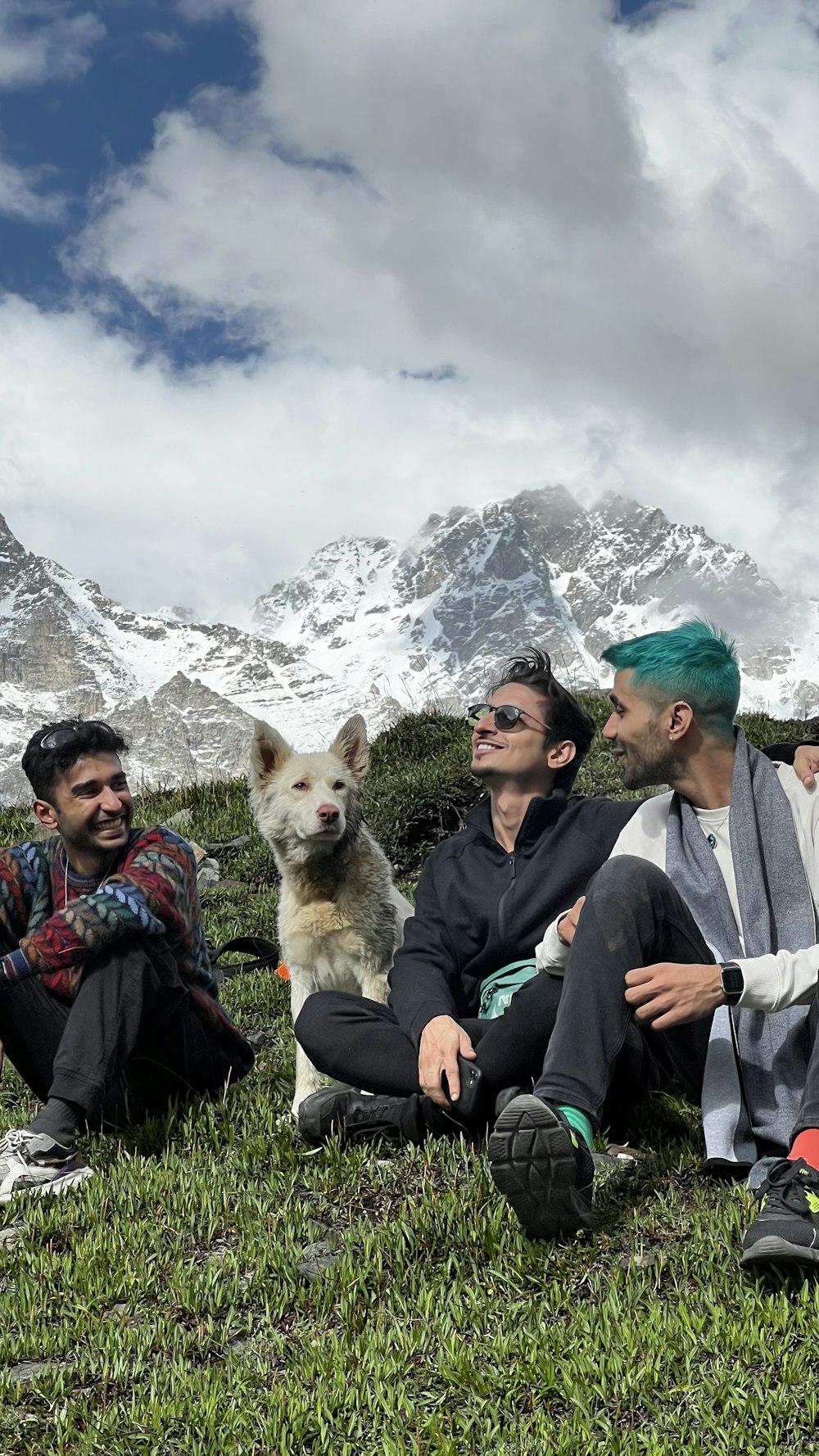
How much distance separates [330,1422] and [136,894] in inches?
91.1

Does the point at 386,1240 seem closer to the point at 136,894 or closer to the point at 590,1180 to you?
the point at 590,1180

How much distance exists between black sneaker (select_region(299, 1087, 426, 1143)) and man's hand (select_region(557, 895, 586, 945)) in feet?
3.33

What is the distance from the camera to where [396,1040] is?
15.2 ft

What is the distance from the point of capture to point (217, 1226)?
4.00 meters

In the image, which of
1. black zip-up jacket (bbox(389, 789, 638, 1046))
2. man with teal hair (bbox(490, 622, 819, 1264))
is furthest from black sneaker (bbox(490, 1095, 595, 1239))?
black zip-up jacket (bbox(389, 789, 638, 1046))

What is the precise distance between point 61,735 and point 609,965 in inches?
102

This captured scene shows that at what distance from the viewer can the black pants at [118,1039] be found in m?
4.54

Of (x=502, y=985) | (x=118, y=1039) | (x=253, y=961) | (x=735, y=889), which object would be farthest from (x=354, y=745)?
(x=735, y=889)

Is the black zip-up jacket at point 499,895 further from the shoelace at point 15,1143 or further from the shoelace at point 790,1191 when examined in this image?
the shoelace at point 790,1191

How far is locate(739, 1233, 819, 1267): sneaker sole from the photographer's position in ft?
9.95

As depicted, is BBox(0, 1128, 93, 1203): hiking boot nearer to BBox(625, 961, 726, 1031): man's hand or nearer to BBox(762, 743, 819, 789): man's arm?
BBox(625, 961, 726, 1031): man's hand


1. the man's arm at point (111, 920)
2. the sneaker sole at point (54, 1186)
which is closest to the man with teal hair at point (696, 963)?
the man's arm at point (111, 920)

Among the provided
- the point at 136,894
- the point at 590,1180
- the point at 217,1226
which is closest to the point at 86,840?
the point at 136,894

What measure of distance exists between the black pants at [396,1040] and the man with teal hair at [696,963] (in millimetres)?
177
